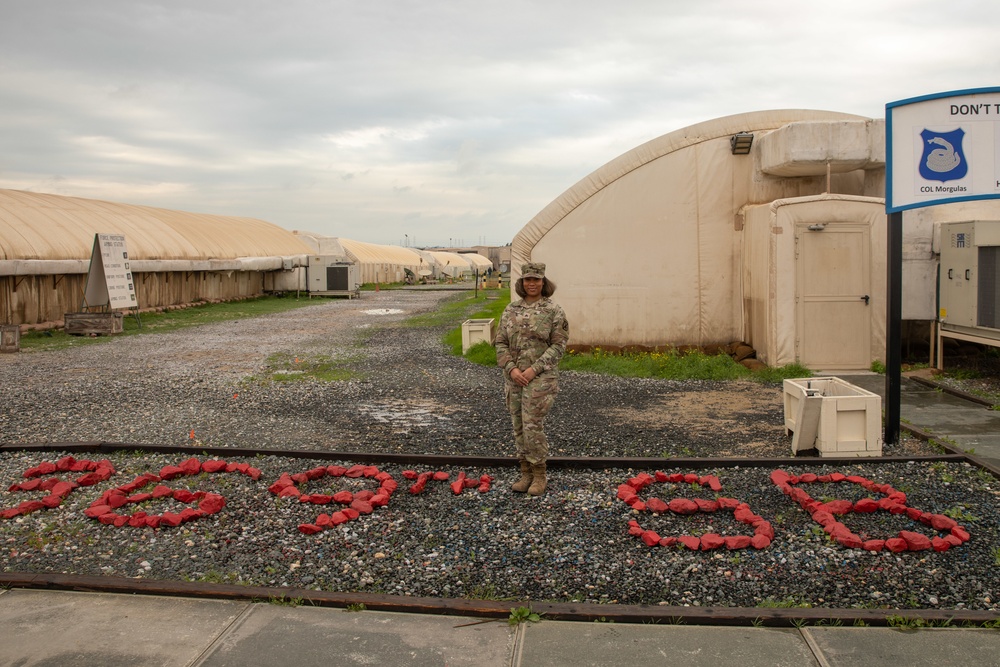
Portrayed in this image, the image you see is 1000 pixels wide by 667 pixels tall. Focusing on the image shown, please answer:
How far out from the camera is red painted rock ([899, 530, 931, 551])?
4914mm

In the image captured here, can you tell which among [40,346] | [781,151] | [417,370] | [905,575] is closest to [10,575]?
[905,575]

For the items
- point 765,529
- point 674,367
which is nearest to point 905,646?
point 765,529

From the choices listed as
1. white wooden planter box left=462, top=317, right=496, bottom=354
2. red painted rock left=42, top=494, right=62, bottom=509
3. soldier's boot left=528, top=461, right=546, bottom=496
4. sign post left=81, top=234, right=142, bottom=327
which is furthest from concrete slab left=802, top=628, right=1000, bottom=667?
sign post left=81, top=234, right=142, bottom=327

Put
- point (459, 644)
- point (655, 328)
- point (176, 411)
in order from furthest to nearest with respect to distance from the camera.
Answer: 1. point (655, 328)
2. point (176, 411)
3. point (459, 644)

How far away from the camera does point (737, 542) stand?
5020 mm

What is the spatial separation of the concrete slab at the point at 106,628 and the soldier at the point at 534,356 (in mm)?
2610

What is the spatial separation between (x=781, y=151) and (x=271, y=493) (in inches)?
399

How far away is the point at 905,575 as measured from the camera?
4.61 m

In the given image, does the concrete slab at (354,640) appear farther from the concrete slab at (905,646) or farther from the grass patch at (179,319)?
the grass patch at (179,319)

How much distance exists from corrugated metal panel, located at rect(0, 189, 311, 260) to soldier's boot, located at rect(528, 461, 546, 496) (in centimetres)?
1831

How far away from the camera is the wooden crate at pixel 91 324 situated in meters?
19.4

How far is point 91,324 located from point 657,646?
19.1m

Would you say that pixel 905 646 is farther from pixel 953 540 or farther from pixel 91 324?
pixel 91 324

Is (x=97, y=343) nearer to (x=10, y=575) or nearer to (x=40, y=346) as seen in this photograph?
(x=40, y=346)
